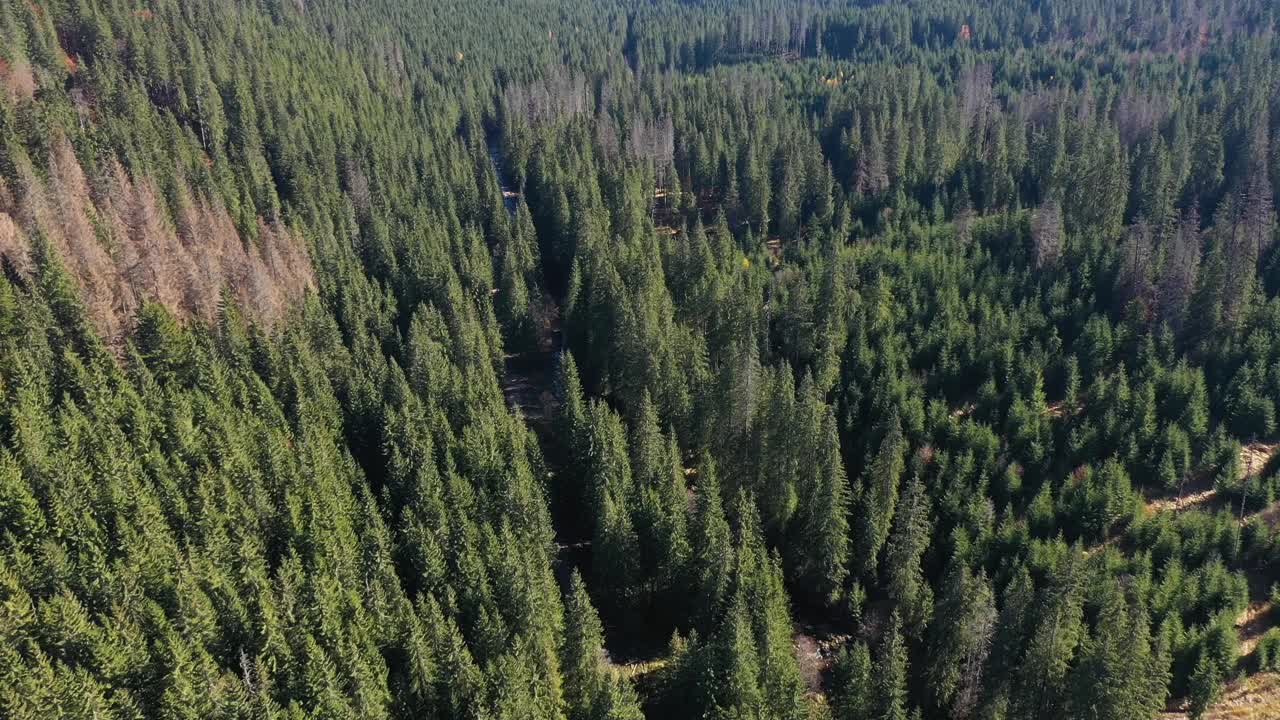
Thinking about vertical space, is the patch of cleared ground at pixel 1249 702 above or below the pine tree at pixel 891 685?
below

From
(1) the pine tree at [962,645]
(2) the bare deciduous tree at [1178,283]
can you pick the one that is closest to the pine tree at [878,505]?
(1) the pine tree at [962,645]

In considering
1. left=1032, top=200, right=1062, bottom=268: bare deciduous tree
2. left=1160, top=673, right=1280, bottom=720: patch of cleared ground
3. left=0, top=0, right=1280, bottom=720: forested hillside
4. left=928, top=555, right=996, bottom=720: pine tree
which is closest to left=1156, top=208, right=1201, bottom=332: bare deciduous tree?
left=0, top=0, right=1280, bottom=720: forested hillside

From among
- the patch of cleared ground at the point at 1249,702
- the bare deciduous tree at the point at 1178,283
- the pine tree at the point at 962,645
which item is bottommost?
the patch of cleared ground at the point at 1249,702

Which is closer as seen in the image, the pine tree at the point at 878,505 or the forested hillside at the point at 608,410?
the forested hillside at the point at 608,410

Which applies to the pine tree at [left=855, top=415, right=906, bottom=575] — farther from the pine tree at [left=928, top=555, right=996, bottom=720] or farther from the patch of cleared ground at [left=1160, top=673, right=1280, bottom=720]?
the patch of cleared ground at [left=1160, top=673, right=1280, bottom=720]

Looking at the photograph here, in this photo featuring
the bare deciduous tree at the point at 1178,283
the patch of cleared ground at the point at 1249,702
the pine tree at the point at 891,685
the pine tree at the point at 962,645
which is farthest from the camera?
the bare deciduous tree at the point at 1178,283

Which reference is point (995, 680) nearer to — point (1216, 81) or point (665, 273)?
point (665, 273)

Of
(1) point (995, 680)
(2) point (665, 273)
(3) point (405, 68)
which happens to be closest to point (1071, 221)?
(2) point (665, 273)

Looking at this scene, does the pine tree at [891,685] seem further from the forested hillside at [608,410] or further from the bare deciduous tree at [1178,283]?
the bare deciduous tree at [1178,283]
